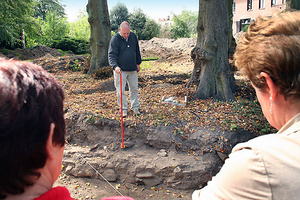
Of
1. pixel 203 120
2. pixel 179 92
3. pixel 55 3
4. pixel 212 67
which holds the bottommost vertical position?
pixel 203 120

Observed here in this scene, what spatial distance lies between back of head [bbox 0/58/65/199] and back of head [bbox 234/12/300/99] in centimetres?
82

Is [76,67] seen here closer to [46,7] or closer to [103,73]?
[103,73]

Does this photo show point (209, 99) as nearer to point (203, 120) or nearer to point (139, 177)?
point (203, 120)

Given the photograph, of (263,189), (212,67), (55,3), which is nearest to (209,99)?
(212,67)

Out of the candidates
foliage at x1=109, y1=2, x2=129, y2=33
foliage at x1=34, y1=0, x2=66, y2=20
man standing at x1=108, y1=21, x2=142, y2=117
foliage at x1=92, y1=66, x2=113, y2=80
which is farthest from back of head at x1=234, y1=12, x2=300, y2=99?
foliage at x1=34, y1=0, x2=66, y2=20

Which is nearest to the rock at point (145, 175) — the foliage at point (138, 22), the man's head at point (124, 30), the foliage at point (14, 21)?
the man's head at point (124, 30)

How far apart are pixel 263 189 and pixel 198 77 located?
638cm

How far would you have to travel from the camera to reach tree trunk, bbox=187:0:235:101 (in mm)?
6512

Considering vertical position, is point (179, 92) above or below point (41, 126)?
below

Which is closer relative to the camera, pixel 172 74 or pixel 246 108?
pixel 246 108

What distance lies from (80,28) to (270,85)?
107 ft

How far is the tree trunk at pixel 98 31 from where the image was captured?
10.4 meters

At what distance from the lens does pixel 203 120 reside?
5598 mm

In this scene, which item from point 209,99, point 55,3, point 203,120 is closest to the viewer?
point 203,120
